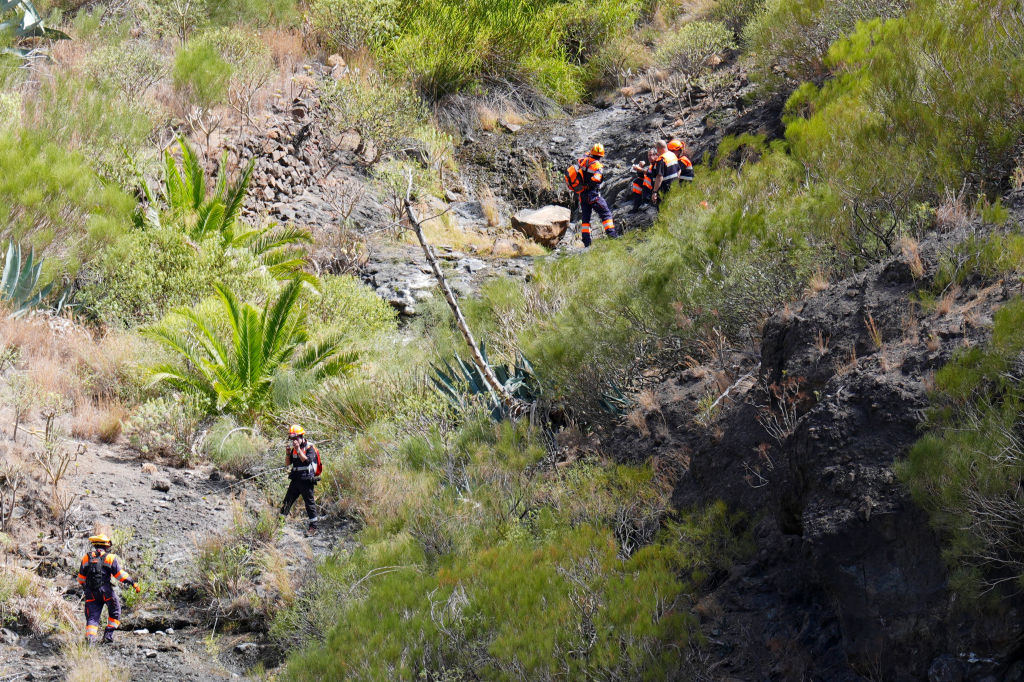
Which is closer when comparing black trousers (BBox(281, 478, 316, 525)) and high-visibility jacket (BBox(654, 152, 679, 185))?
black trousers (BBox(281, 478, 316, 525))

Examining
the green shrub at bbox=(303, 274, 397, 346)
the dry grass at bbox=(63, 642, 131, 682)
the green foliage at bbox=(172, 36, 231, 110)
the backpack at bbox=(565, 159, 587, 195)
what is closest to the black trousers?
the dry grass at bbox=(63, 642, 131, 682)

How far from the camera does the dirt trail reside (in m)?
7.73

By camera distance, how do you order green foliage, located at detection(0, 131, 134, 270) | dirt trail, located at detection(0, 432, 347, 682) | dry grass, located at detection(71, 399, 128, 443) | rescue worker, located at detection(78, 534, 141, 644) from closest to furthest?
dirt trail, located at detection(0, 432, 347, 682) < rescue worker, located at detection(78, 534, 141, 644) < dry grass, located at detection(71, 399, 128, 443) < green foliage, located at detection(0, 131, 134, 270)

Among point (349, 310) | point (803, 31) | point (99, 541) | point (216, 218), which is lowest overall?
point (349, 310)

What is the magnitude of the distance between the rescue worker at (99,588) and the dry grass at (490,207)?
1245 cm

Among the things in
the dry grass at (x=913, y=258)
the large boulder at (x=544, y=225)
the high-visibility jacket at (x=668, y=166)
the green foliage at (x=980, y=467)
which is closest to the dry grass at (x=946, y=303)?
the dry grass at (x=913, y=258)

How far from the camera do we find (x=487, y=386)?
35.7ft

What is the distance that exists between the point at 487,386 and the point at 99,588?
15.2 ft

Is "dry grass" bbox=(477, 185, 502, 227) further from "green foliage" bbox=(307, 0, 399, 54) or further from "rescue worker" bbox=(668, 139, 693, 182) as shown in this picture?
"green foliage" bbox=(307, 0, 399, 54)

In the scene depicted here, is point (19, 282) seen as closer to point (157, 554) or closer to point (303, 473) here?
point (157, 554)

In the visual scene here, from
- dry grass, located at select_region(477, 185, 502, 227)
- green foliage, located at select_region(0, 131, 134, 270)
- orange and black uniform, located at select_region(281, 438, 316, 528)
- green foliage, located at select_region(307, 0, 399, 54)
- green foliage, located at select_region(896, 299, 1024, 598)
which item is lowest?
dry grass, located at select_region(477, 185, 502, 227)

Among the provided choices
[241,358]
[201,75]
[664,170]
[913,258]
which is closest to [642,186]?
[664,170]

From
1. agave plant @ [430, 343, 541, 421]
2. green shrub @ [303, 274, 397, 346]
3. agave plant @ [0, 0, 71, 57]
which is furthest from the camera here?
agave plant @ [0, 0, 71, 57]

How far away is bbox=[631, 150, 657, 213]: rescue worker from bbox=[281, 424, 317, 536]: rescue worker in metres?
8.88
